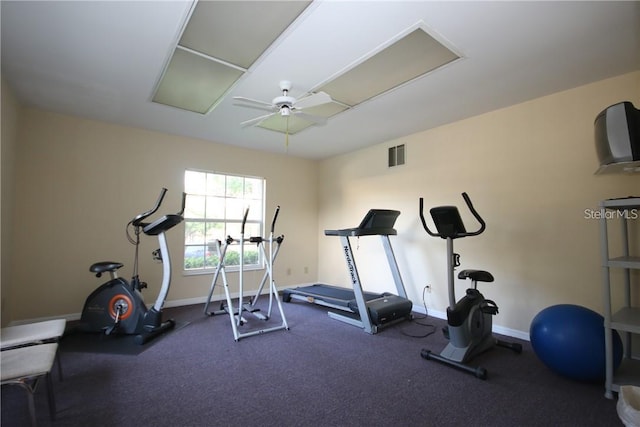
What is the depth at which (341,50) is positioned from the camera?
7.72 ft

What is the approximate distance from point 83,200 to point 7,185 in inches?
29.7

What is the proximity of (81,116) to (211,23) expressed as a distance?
2.87 meters

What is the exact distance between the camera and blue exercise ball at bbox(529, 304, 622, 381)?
7.07ft

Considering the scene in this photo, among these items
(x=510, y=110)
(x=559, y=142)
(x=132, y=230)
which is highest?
(x=510, y=110)

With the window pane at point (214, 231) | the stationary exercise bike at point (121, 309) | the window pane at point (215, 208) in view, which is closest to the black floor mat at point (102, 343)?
the stationary exercise bike at point (121, 309)

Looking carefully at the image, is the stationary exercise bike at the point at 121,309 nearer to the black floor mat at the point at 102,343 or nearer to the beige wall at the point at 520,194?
the black floor mat at the point at 102,343

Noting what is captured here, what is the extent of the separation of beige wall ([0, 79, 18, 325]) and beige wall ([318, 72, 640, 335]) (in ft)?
15.0

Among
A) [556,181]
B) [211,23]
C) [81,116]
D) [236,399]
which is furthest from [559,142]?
[81,116]

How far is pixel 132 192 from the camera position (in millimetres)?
4141

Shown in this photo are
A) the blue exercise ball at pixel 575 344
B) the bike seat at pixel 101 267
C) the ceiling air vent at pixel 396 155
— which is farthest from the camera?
the ceiling air vent at pixel 396 155

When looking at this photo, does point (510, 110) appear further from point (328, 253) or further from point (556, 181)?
point (328, 253)

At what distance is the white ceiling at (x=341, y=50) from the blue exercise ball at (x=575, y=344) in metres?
2.10

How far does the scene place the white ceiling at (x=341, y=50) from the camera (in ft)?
6.33

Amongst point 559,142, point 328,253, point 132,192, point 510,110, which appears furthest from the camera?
point 328,253
